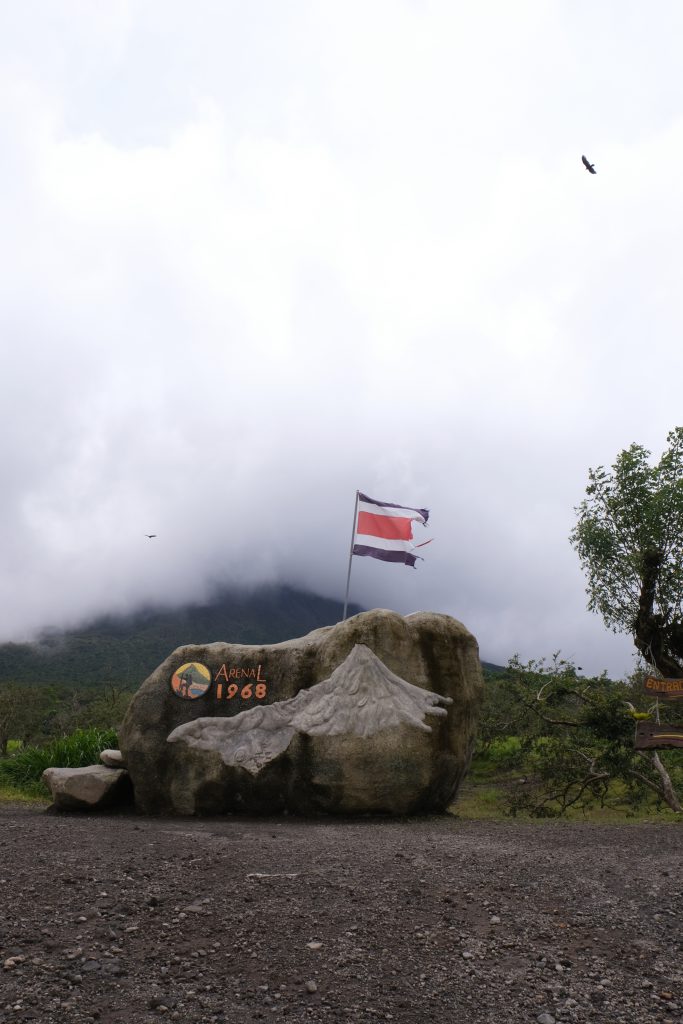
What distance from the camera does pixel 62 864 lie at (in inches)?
293

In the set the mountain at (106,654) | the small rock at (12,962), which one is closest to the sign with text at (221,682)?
the small rock at (12,962)

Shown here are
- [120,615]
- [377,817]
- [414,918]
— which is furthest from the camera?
[120,615]

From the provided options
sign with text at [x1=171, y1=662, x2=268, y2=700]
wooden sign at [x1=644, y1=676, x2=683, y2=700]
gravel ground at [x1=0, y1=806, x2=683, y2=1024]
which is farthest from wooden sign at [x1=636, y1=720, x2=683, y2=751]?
sign with text at [x1=171, y1=662, x2=268, y2=700]

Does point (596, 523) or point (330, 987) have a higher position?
point (596, 523)

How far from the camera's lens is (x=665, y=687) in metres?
13.5

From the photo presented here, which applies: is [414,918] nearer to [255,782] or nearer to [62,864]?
[62,864]

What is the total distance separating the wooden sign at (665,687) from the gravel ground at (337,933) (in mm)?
5383

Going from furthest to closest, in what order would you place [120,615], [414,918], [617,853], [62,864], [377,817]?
[120,615]
[377,817]
[617,853]
[62,864]
[414,918]

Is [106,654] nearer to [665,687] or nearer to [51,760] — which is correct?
[51,760]

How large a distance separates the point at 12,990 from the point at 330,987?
2.07 meters

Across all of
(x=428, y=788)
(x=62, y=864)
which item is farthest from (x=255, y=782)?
(x=62, y=864)

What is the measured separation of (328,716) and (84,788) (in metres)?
5.24

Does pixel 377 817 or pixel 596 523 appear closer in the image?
pixel 377 817

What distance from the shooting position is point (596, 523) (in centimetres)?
2178
